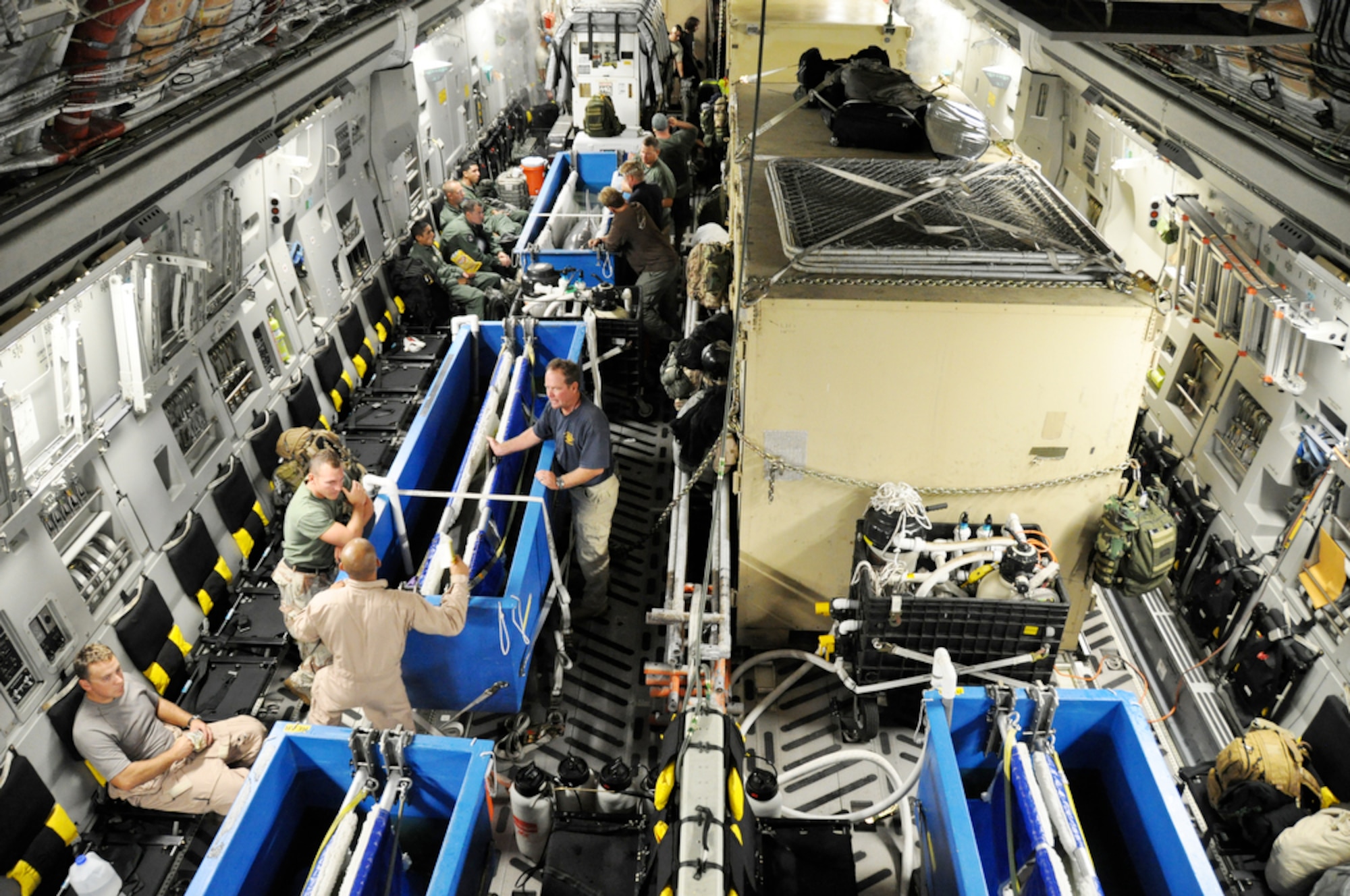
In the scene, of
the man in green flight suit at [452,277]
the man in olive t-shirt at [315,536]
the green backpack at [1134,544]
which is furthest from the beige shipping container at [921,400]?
the man in green flight suit at [452,277]

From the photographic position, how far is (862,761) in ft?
14.6

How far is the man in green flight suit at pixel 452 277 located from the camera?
8.12 meters

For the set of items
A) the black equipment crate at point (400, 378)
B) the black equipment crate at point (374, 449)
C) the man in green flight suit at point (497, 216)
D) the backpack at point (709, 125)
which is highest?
the backpack at point (709, 125)

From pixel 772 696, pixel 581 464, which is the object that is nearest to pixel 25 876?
pixel 581 464

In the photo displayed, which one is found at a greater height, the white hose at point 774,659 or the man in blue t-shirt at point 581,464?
the man in blue t-shirt at point 581,464

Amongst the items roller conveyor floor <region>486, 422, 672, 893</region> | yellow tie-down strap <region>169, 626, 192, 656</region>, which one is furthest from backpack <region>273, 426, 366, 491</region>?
roller conveyor floor <region>486, 422, 672, 893</region>

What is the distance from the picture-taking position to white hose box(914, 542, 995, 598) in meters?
3.90

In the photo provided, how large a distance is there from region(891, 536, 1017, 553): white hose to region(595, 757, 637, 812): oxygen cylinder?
1.52 metres

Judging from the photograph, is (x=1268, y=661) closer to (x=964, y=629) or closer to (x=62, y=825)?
(x=964, y=629)

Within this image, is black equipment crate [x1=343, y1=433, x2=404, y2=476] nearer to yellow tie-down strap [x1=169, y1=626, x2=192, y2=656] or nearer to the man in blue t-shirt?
the man in blue t-shirt

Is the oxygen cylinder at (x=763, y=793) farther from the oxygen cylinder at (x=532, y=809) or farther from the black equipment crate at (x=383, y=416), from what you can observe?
the black equipment crate at (x=383, y=416)

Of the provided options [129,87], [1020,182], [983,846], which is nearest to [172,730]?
[129,87]

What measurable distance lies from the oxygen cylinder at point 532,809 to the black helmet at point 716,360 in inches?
97.5

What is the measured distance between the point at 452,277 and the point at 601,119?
12.7 ft
